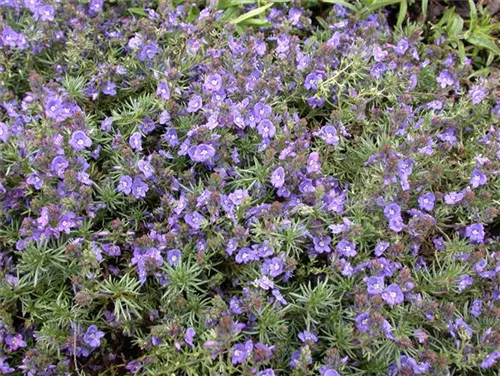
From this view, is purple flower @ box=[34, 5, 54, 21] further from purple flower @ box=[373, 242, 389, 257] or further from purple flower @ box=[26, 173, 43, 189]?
purple flower @ box=[373, 242, 389, 257]

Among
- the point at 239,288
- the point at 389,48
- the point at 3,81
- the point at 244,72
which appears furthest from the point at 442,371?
the point at 3,81

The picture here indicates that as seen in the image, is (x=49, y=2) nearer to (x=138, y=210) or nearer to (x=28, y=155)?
(x=28, y=155)

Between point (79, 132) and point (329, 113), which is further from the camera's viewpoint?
point (329, 113)

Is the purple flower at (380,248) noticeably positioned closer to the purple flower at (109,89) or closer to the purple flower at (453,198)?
the purple flower at (453,198)

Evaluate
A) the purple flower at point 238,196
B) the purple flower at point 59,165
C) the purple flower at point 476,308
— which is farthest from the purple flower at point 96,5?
the purple flower at point 476,308

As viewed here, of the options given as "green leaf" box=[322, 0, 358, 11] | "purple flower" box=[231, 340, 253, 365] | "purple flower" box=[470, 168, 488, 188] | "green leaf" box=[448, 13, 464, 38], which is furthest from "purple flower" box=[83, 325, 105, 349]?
"green leaf" box=[448, 13, 464, 38]
